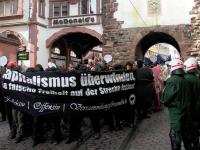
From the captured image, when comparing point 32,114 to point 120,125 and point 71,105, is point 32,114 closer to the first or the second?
point 71,105

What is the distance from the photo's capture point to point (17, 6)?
29547mm

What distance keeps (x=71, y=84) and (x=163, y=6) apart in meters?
15.9

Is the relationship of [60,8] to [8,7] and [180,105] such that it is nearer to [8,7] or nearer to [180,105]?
[8,7]

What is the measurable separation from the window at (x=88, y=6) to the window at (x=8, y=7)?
4.57 meters

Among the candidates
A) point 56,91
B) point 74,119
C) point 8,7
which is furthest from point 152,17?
point 56,91

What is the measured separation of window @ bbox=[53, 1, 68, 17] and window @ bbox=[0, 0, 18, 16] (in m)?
2.63

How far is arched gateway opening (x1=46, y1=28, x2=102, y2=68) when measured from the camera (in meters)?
28.7

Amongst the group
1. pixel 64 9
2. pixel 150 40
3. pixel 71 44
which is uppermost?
pixel 64 9

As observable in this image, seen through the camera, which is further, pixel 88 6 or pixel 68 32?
pixel 68 32

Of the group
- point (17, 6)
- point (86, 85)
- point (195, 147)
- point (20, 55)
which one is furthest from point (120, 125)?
point (17, 6)

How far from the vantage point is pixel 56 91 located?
9.25 meters

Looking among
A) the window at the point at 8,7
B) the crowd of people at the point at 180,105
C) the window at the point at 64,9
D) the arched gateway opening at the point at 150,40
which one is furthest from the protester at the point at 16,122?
the window at the point at 8,7

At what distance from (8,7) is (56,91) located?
866 inches

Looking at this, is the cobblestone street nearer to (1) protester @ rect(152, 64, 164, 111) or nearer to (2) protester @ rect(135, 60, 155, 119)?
(2) protester @ rect(135, 60, 155, 119)
